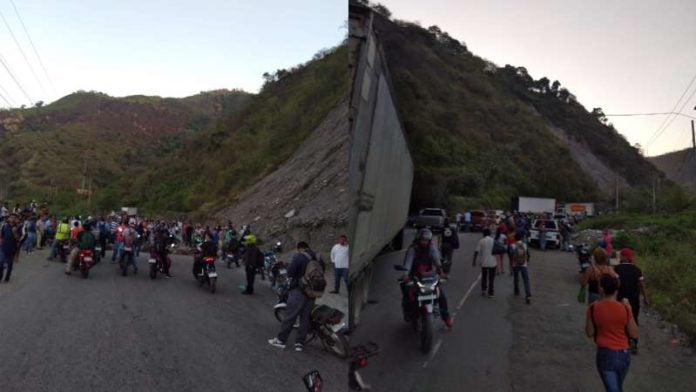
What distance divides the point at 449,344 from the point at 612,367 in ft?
2.15

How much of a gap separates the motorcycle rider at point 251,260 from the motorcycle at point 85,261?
25.6ft

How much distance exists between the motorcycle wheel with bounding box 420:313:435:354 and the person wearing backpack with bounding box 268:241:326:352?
0.46m

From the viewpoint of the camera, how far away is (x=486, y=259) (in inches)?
110

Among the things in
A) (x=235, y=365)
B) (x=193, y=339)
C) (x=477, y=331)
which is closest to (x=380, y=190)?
(x=477, y=331)

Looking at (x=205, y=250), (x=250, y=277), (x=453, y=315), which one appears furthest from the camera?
(x=205, y=250)

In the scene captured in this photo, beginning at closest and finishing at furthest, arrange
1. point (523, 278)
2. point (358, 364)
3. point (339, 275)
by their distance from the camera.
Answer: point (358, 364), point (339, 275), point (523, 278)

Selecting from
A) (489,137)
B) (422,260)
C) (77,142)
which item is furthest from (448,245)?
(77,142)

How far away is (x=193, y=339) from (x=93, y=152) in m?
2.40

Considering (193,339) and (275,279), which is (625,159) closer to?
(275,279)

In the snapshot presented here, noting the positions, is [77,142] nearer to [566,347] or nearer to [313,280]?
[313,280]

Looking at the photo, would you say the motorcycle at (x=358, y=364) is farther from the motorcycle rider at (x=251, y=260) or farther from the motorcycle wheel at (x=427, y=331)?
the motorcycle rider at (x=251, y=260)

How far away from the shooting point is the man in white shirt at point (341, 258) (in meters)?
1.96

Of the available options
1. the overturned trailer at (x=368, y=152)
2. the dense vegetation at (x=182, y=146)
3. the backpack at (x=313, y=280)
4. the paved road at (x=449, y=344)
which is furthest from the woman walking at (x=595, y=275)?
the dense vegetation at (x=182, y=146)

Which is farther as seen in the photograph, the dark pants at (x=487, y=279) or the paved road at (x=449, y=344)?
the dark pants at (x=487, y=279)
